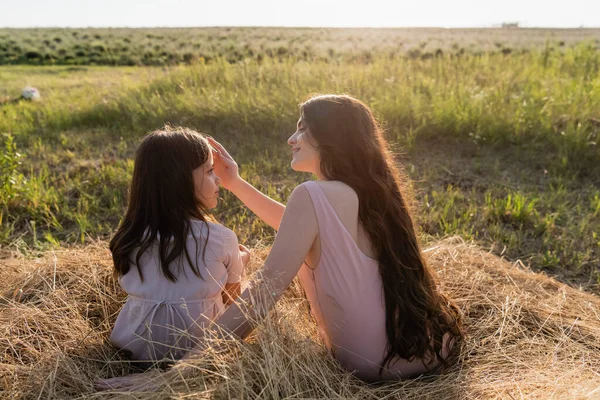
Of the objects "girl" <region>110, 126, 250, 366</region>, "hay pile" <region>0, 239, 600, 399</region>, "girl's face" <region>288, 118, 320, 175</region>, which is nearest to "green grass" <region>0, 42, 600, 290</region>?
"hay pile" <region>0, 239, 600, 399</region>

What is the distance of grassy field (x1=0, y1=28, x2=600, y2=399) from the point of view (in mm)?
2104

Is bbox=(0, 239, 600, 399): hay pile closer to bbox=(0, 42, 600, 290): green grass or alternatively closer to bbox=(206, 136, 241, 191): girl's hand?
bbox=(206, 136, 241, 191): girl's hand

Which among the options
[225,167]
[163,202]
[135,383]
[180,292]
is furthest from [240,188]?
[135,383]

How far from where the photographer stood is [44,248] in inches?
156

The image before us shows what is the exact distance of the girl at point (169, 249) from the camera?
88.4 inches

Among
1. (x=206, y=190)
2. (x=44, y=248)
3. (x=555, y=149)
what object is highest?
(x=206, y=190)

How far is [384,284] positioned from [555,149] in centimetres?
433

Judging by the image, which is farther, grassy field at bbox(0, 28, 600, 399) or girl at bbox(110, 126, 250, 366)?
girl at bbox(110, 126, 250, 366)

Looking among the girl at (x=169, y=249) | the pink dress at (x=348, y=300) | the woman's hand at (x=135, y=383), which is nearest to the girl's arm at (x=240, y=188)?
the girl at (x=169, y=249)

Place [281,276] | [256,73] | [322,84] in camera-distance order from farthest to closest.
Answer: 1. [256,73]
2. [322,84]
3. [281,276]

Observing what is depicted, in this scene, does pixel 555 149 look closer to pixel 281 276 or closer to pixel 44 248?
pixel 281 276

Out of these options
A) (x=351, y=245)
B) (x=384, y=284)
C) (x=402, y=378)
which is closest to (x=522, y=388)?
(x=402, y=378)

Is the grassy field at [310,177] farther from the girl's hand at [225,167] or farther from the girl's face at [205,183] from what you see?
the girl's hand at [225,167]

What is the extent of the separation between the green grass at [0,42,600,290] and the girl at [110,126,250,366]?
1.81 metres
